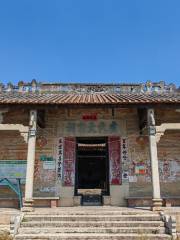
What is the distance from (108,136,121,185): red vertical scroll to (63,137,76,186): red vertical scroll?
4.37 feet

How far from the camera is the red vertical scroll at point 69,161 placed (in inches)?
381

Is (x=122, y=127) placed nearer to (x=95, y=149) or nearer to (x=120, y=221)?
(x=95, y=149)

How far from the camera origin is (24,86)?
12.1 metres

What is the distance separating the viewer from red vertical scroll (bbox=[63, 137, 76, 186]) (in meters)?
9.67

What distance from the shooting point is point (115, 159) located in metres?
9.88

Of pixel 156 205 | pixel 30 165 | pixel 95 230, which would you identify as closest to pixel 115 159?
pixel 156 205

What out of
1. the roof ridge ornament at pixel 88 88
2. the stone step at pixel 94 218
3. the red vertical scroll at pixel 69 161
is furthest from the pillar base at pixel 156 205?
the roof ridge ornament at pixel 88 88

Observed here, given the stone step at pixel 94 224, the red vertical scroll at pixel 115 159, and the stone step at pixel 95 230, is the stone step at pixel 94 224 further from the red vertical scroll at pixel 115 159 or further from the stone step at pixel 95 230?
the red vertical scroll at pixel 115 159

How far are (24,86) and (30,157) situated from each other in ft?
16.2

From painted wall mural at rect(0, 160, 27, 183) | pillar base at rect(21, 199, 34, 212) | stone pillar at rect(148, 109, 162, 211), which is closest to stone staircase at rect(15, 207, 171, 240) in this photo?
pillar base at rect(21, 199, 34, 212)

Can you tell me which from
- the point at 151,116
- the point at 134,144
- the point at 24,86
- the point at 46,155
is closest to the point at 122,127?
the point at 134,144

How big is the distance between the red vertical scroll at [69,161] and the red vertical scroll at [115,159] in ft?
4.37

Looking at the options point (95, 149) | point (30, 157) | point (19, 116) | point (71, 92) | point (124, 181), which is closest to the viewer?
point (30, 157)

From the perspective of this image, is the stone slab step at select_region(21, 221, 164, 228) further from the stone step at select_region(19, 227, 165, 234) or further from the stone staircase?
the stone step at select_region(19, 227, 165, 234)
